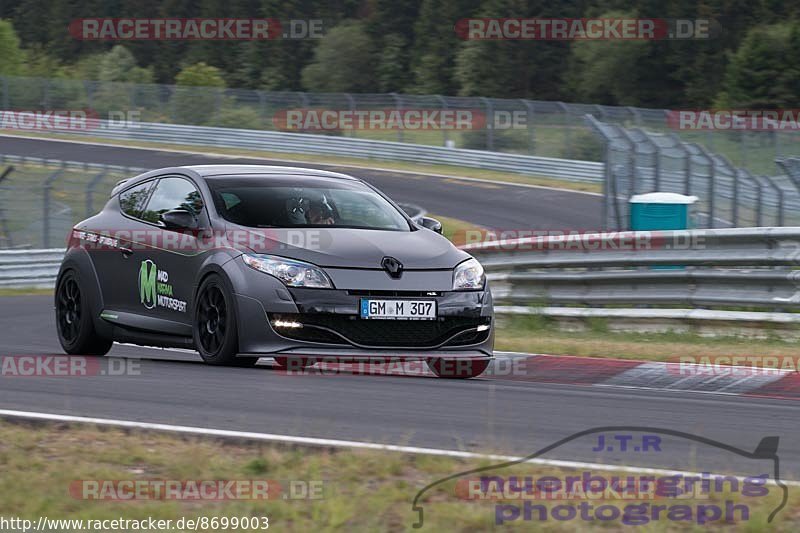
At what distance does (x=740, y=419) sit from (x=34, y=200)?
17206 mm

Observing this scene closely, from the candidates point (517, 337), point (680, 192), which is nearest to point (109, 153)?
point (680, 192)

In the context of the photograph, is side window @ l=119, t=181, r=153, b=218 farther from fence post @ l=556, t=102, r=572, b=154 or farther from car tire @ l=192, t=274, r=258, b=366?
fence post @ l=556, t=102, r=572, b=154

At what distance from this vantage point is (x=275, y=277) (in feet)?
27.2

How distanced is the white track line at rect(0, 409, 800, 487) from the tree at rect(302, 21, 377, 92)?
8083 cm

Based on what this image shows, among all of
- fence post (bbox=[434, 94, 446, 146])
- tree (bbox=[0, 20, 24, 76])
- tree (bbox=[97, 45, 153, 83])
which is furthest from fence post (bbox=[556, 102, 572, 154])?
tree (bbox=[0, 20, 24, 76])

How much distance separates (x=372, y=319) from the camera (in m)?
8.27

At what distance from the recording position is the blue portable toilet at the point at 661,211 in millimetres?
16188

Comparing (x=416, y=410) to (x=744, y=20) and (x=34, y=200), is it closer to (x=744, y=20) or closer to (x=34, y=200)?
(x=34, y=200)

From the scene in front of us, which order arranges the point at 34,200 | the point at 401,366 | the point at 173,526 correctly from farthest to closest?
the point at 34,200, the point at 401,366, the point at 173,526

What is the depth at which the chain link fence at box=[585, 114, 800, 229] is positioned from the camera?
16.9 meters
